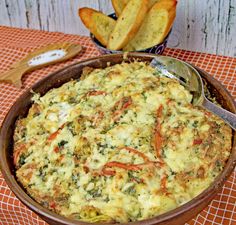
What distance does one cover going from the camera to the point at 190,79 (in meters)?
1.36

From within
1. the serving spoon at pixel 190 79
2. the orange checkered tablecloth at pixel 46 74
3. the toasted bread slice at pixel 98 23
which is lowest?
the orange checkered tablecloth at pixel 46 74

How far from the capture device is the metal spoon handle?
120 centimetres

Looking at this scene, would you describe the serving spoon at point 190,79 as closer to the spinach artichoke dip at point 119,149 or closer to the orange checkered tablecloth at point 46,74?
the spinach artichoke dip at point 119,149

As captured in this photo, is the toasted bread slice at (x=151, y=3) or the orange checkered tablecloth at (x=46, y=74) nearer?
the orange checkered tablecloth at (x=46, y=74)

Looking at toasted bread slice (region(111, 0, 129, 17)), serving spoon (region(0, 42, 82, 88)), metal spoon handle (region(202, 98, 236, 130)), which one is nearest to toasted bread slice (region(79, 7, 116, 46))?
toasted bread slice (region(111, 0, 129, 17))

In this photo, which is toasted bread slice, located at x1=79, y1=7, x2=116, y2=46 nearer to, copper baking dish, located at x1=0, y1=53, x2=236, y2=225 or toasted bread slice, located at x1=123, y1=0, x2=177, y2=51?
toasted bread slice, located at x1=123, y1=0, x2=177, y2=51

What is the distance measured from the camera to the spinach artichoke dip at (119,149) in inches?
42.2

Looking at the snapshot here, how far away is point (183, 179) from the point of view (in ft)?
3.59

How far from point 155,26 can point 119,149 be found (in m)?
0.69

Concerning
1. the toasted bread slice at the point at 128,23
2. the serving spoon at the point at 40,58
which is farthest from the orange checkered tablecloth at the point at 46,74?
the toasted bread slice at the point at 128,23

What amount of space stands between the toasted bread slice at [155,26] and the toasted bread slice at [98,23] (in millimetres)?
99

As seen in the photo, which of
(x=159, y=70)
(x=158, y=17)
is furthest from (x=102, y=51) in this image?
(x=159, y=70)

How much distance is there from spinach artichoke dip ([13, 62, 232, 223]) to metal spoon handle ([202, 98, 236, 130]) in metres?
0.02

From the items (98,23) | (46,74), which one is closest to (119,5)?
(98,23)
